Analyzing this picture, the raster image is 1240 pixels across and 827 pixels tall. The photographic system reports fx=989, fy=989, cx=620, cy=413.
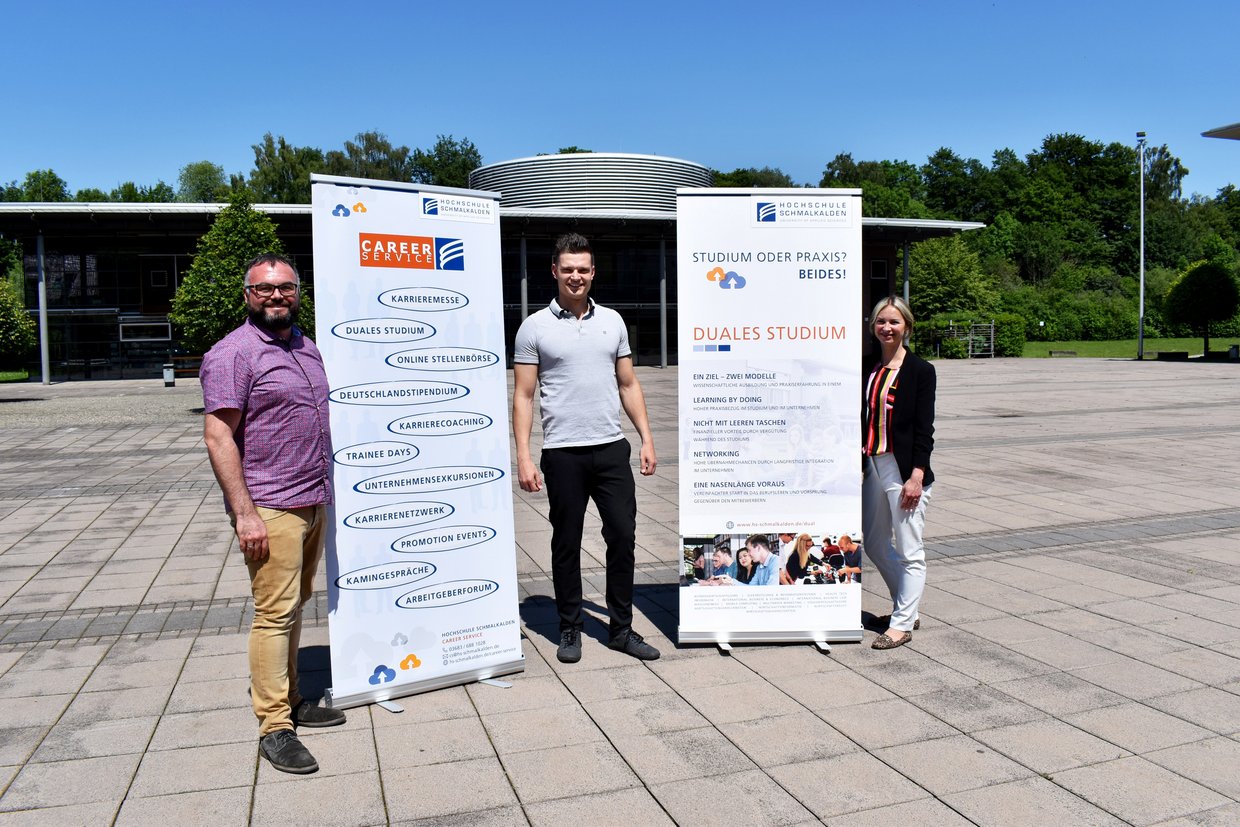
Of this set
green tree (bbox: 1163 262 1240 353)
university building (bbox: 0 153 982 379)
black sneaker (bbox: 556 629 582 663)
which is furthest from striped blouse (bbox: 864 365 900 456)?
green tree (bbox: 1163 262 1240 353)

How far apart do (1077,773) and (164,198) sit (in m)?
88.0

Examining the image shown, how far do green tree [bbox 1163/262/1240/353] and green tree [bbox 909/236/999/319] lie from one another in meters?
19.0

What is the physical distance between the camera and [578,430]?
4809 millimetres

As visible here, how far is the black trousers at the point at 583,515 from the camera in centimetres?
484

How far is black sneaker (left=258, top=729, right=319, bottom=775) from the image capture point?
11.9 ft

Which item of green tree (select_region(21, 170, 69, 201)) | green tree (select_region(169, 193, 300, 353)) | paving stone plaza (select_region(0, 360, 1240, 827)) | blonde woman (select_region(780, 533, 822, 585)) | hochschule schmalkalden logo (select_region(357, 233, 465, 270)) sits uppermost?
green tree (select_region(21, 170, 69, 201))

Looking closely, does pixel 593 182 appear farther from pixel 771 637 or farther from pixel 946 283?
pixel 771 637

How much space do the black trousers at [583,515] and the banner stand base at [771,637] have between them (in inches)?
14.1

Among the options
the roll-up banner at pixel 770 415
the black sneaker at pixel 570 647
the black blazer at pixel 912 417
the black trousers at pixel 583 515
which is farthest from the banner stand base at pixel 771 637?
the black blazer at pixel 912 417

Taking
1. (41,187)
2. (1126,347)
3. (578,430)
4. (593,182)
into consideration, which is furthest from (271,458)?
(41,187)

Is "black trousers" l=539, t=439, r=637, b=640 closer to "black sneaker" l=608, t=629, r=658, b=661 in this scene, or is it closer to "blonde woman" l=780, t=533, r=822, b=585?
"black sneaker" l=608, t=629, r=658, b=661

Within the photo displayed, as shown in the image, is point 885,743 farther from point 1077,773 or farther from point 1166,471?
point 1166,471

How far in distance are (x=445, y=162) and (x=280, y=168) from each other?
1493cm

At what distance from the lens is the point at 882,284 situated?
4444cm
